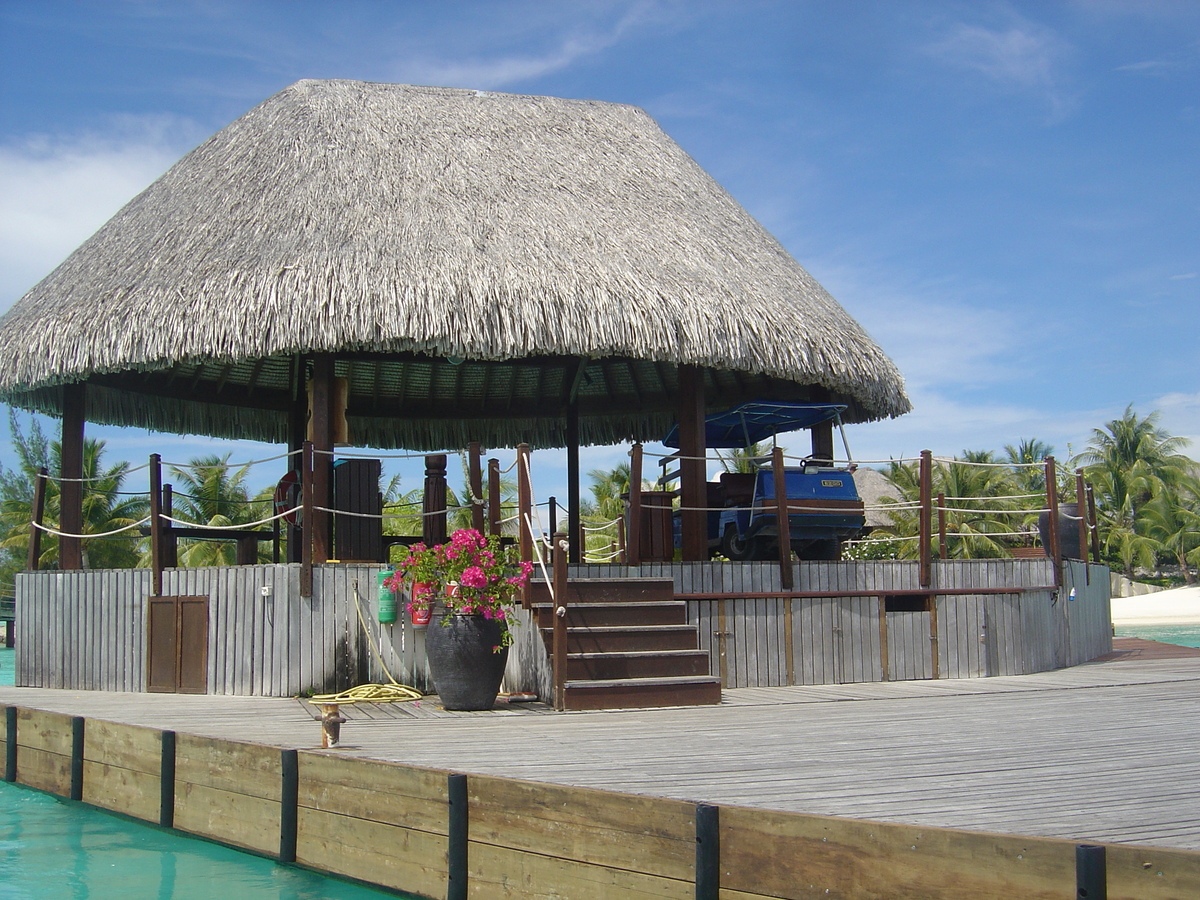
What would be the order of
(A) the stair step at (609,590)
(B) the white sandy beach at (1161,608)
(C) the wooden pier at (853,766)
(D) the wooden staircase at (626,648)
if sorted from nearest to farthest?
1. (C) the wooden pier at (853,766)
2. (D) the wooden staircase at (626,648)
3. (A) the stair step at (609,590)
4. (B) the white sandy beach at (1161,608)

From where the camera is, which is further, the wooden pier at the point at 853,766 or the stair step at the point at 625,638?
the stair step at the point at 625,638

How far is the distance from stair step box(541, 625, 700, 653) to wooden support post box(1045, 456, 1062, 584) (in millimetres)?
4341

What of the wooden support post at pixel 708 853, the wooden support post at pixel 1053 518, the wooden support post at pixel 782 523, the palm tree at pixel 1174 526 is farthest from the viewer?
the palm tree at pixel 1174 526

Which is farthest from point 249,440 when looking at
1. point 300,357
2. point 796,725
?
point 796,725

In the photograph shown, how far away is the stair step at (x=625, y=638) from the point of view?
8375 millimetres

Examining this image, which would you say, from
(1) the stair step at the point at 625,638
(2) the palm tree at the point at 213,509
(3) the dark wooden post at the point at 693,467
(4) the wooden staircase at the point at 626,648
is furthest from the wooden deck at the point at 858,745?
(2) the palm tree at the point at 213,509

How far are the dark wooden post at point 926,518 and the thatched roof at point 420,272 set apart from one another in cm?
137

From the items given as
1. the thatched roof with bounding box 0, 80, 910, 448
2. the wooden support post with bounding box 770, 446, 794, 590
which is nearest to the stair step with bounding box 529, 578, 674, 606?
the wooden support post with bounding box 770, 446, 794, 590

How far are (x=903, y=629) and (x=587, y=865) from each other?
6619 millimetres

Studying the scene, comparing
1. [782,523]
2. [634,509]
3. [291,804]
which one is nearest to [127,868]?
[291,804]

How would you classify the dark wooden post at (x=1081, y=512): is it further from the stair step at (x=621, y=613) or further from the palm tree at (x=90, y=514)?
the palm tree at (x=90, y=514)

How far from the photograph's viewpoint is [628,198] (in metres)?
12.4

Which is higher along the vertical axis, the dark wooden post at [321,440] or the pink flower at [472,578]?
the dark wooden post at [321,440]

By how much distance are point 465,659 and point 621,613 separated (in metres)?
1.46
